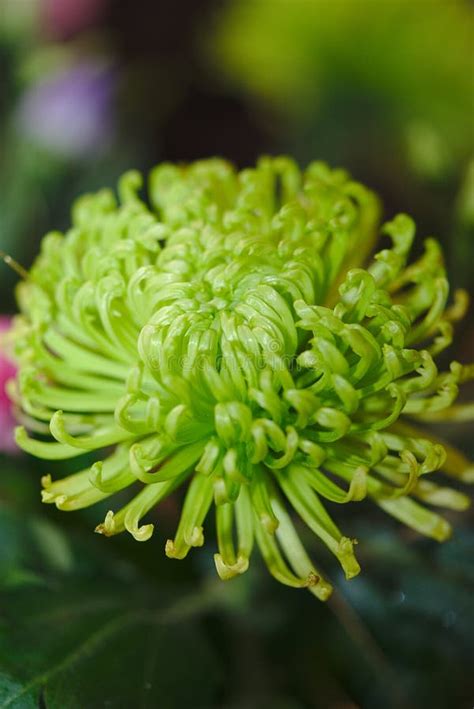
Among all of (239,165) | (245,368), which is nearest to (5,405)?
(245,368)

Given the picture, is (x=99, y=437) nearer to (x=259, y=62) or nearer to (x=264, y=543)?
(x=264, y=543)

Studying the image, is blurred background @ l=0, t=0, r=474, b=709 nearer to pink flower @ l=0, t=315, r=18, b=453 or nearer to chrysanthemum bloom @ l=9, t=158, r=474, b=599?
pink flower @ l=0, t=315, r=18, b=453

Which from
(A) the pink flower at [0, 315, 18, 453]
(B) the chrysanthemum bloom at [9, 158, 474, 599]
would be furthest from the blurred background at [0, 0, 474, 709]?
(B) the chrysanthemum bloom at [9, 158, 474, 599]

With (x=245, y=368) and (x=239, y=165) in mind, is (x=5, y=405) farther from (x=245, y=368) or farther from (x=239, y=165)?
(x=239, y=165)

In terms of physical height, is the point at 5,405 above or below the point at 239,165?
above

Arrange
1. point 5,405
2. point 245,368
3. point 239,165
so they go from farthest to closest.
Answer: point 239,165 < point 5,405 < point 245,368

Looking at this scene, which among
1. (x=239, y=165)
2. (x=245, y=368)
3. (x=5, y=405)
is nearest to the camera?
(x=245, y=368)
